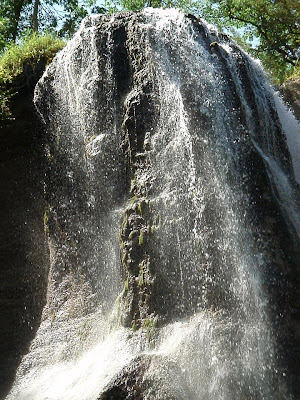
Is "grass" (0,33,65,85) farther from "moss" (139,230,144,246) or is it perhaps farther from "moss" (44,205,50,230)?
"moss" (139,230,144,246)

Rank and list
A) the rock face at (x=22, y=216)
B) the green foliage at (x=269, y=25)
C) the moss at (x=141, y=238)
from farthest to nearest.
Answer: the green foliage at (x=269, y=25)
the rock face at (x=22, y=216)
the moss at (x=141, y=238)

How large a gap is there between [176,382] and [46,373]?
215 centimetres

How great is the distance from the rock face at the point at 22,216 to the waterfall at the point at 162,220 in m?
0.34

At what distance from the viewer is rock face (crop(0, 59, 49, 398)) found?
7.04m

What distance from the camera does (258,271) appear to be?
5199 mm

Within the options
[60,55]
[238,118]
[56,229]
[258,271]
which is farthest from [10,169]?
[258,271]

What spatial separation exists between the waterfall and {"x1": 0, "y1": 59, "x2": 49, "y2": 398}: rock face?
34 centimetres

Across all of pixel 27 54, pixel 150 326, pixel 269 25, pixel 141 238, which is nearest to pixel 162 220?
pixel 141 238

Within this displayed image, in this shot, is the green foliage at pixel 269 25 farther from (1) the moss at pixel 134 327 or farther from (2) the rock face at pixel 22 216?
(1) the moss at pixel 134 327

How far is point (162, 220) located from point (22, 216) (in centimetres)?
283

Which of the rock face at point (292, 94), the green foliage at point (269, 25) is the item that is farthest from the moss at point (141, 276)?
the green foliage at point (269, 25)

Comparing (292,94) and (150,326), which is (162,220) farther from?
(292,94)

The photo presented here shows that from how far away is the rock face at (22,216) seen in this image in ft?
23.1

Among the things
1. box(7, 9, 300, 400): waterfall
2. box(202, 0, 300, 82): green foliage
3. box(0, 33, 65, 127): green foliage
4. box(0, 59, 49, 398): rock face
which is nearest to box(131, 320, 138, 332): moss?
box(7, 9, 300, 400): waterfall
